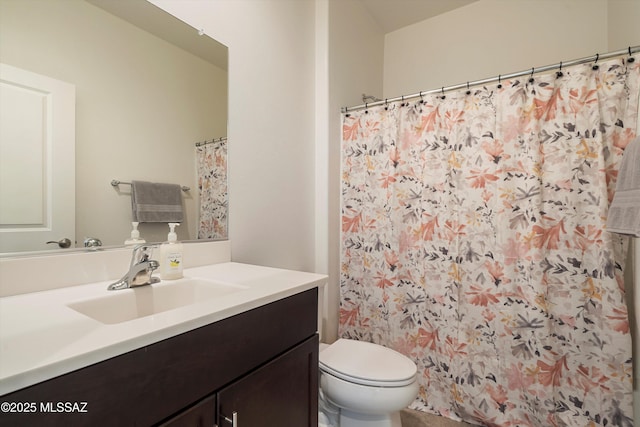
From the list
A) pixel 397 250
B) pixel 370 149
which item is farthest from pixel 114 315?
pixel 370 149

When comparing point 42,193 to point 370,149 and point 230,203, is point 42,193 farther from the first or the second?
point 370,149

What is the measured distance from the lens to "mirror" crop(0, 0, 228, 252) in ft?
2.66

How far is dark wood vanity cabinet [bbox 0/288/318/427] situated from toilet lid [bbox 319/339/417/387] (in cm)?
27

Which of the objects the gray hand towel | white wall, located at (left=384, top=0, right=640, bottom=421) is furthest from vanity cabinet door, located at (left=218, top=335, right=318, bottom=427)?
white wall, located at (left=384, top=0, right=640, bottom=421)

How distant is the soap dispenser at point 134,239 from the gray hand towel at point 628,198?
1.69 m

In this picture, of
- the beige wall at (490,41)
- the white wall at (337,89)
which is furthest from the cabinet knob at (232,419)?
the beige wall at (490,41)

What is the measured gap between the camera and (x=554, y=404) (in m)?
1.31

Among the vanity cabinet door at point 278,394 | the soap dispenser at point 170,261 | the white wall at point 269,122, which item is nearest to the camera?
the vanity cabinet door at point 278,394

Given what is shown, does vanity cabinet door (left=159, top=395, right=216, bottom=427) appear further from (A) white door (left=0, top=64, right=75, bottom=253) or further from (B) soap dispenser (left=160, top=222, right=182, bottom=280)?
(A) white door (left=0, top=64, right=75, bottom=253)

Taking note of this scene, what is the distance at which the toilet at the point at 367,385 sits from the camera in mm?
1118

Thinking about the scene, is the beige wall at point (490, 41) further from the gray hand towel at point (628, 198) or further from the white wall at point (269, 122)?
the gray hand towel at point (628, 198)

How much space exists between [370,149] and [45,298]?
1.62 meters

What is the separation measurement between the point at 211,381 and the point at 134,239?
606mm

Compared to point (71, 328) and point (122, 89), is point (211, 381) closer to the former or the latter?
point (71, 328)
